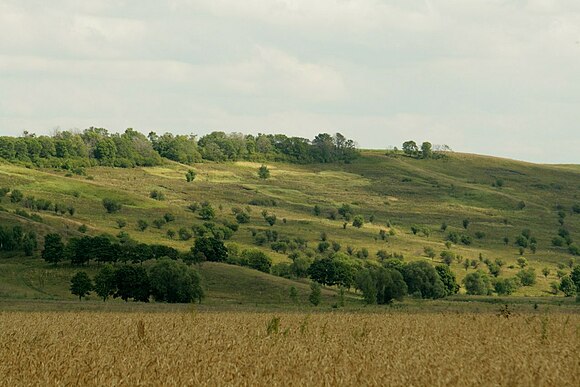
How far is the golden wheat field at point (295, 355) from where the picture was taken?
21.8 meters

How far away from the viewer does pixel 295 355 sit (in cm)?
2630

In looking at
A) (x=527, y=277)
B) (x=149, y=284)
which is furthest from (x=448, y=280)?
(x=149, y=284)

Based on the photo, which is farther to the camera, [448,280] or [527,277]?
[527,277]

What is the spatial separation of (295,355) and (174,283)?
3145 inches

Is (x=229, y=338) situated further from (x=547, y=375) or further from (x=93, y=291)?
(x=93, y=291)

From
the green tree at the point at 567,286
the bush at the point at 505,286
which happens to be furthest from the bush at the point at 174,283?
the green tree at the point at 567,286

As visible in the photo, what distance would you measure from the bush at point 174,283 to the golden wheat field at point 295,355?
6346cm

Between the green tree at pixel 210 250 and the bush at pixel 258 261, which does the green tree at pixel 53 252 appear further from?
the bush at pixel 258 261

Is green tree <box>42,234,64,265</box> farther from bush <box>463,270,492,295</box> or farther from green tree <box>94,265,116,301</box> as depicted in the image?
bush <box>463,270,492,295</box>

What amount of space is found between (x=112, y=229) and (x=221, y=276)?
7278 cm

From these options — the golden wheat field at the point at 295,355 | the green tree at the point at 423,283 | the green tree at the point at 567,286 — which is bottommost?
the green tree at the point at 567,286

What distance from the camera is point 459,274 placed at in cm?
18550

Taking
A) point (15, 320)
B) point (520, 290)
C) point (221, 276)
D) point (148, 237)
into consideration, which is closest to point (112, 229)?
point (148, 237)

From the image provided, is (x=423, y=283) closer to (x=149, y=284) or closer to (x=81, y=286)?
(x=149, y=284)
